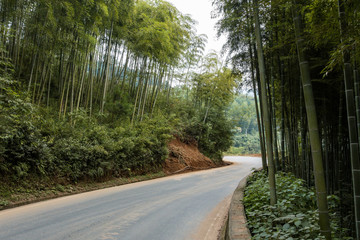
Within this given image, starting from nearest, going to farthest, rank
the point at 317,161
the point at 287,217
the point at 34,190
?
the point at 317,161
the point at 287,217
the point at 34,190

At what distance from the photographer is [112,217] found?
345cm

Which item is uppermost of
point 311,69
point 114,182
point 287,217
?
point 311,69

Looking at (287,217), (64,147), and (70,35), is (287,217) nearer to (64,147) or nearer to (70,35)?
(64,147)

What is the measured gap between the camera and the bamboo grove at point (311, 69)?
188cm

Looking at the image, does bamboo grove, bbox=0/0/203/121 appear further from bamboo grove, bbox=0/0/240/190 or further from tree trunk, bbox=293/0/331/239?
tree trunk, bbox=293/0/331/239

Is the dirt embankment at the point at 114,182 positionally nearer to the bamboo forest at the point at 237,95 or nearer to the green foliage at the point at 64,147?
the bamboo forest at the point at 237,95

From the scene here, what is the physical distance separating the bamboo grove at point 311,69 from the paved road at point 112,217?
1568 mm

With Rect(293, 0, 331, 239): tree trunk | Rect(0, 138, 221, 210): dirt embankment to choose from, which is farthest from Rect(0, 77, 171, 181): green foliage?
Rect(293, 0, 331, 239): tree trunk

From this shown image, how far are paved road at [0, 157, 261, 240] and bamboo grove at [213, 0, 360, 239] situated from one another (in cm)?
157

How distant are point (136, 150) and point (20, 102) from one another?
3.91 metres

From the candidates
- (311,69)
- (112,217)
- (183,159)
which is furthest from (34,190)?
(183,159)

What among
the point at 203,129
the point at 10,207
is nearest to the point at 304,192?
the point at 10,207

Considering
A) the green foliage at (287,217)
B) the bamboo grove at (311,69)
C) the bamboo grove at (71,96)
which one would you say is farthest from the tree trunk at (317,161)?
the bamboo grove at (71,96)

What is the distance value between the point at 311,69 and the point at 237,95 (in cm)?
338
